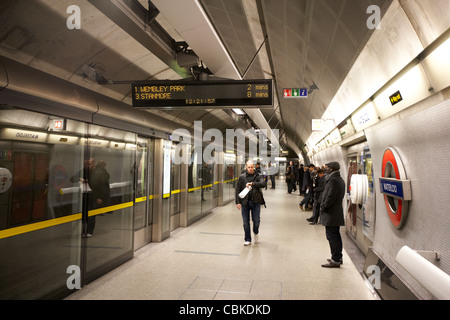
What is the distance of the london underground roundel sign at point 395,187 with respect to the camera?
3.12 metres

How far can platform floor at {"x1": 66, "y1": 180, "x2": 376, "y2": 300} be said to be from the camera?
362 cm

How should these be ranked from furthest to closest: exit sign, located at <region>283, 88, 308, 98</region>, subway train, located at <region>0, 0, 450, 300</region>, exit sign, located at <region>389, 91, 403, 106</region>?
exit sign, located at <region>283, 88, 308, 98</region> → exit sign, located at <region>389, 91, 403, 106</region> → subway train, located at <region>0, 0, 450, 300</region>

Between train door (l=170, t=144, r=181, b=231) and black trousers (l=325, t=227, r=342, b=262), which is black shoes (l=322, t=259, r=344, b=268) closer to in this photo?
black trousers (l=325, t=227, r=342, b=262)

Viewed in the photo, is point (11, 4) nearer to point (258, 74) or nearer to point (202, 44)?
point (202, 44)

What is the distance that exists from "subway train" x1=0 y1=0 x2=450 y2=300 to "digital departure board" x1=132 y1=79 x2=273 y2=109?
0.22 metres

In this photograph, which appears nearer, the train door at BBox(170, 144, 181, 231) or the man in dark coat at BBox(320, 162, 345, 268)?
the man in dark coat at BBox(320, 162, 345, 268)

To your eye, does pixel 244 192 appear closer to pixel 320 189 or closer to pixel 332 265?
pixel 332 265

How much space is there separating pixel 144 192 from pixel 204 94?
2.95 m

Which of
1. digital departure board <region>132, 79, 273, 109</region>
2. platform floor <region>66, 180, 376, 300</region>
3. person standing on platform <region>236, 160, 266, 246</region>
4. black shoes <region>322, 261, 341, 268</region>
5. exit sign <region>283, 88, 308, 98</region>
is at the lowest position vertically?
platform floor <region>66, 180, 376, 300</region>

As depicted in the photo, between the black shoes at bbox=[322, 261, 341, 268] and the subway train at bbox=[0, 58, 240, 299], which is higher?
the subway train at bbox=[0, 58, 240, 299]

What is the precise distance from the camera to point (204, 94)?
402 centimetres

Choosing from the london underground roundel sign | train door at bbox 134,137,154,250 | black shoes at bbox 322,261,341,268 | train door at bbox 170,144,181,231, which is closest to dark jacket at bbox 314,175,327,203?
black shoes at bbox 322,261,341,268
